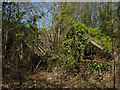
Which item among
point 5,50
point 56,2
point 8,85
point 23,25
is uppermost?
point 56,2

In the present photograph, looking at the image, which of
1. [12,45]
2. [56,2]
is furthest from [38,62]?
[56,2]

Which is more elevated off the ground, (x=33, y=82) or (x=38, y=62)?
(x=38, y=62)

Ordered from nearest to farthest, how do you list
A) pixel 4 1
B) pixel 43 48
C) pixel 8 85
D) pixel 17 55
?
pixel 4 1, pixel 8 85, pixel 17 55, pixel 43 48

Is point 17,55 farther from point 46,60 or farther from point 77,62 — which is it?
point 77,62

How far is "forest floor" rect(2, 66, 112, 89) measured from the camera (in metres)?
2.51

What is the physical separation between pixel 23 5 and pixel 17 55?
1.42m

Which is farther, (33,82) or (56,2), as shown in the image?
(56,2)

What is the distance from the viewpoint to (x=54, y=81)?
2.71 metres

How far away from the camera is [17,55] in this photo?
8.93 ft

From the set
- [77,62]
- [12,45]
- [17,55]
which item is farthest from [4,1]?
[77,62]

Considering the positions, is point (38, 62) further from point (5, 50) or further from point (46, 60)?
point (5, 50)

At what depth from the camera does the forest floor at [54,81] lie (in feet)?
8.23

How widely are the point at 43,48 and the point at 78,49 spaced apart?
1189mm

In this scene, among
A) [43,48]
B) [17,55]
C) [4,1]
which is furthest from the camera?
[43,48]
